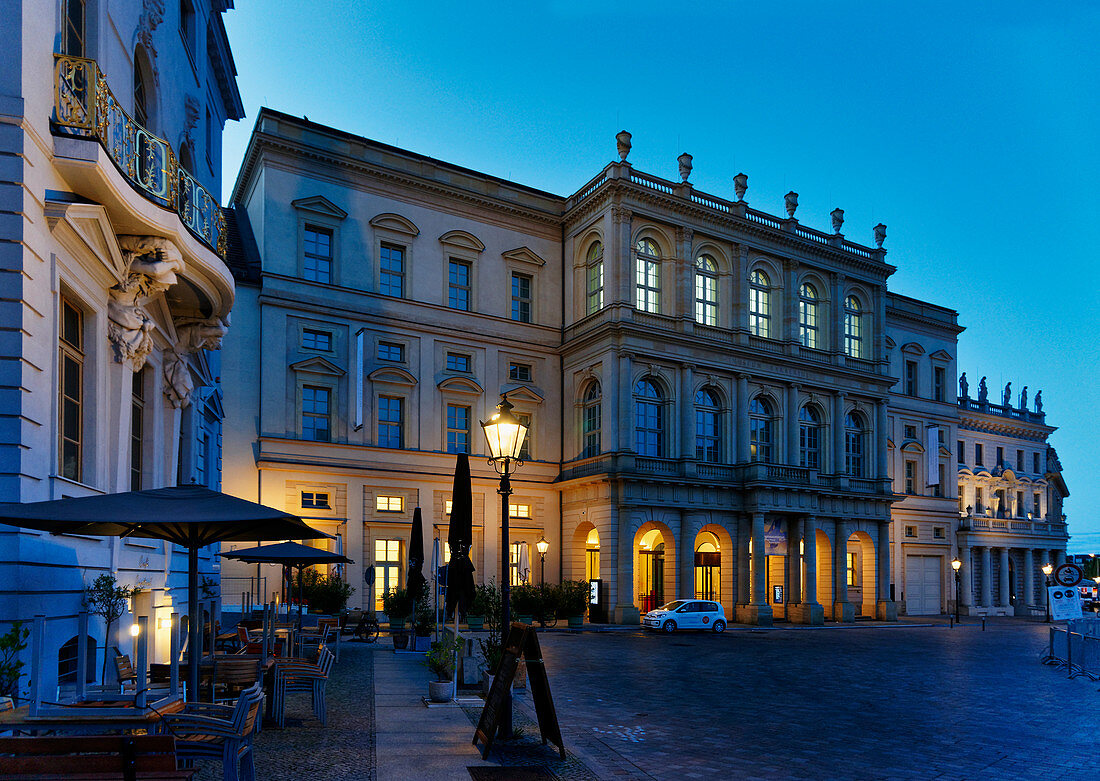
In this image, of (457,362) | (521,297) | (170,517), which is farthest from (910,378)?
(170,517)

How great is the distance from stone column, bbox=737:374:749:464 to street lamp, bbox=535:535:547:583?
10.6 metres

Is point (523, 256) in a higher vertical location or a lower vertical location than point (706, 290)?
higher

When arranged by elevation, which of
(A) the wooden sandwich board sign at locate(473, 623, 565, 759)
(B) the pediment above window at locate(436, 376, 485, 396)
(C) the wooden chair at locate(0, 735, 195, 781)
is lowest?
(A) the wooden sandwich board sign at locate(473, 623, 565, 759)

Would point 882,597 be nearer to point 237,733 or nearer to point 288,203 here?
point 288,203

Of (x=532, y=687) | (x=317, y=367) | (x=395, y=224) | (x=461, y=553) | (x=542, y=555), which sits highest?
(x=395, y=224)

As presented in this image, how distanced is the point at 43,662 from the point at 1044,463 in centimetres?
7331

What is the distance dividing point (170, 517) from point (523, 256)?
119 ft

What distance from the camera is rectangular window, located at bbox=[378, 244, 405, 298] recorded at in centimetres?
4012

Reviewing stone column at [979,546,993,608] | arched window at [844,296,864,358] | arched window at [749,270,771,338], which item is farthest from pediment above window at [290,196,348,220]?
stone column at [979,546,993,608]

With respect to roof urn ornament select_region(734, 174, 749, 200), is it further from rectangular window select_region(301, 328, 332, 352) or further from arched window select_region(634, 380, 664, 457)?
rectangular window select_region(301, 328, 332, 352)

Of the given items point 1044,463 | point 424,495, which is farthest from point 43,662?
point 1044,463

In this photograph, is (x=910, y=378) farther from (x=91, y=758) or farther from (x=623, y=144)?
(x=91, y=758)

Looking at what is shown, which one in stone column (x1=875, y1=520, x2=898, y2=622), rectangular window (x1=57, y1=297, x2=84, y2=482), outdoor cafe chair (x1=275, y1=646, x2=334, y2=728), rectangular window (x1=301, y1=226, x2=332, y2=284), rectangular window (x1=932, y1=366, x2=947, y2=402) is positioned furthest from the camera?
rectangular window (x1=932, y1=366, x2=947, y2=402)

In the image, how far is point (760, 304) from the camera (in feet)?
157
